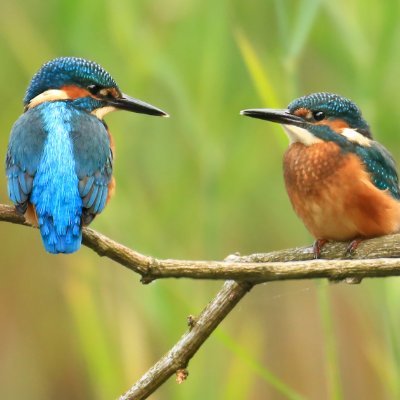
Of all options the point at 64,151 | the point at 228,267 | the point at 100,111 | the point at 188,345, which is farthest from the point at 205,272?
the point at 100,111

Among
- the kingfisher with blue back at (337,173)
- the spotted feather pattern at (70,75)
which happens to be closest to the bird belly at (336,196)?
the kingfisher with blue back at (337,173)

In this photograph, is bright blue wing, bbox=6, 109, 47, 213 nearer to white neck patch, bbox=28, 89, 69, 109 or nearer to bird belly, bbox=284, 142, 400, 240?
white neck patch, bbox=28, 89, 69, 109

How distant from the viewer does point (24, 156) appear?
2.93 meters

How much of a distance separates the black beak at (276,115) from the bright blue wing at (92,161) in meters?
0.43

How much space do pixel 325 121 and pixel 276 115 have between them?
0.24 meters

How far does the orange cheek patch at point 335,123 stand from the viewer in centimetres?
364

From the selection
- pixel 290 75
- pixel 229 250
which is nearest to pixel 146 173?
pixel 229 250

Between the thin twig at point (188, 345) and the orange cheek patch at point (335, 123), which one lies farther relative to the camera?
the orange cheek patch at point (335, 123)

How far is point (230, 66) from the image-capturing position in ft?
14.1

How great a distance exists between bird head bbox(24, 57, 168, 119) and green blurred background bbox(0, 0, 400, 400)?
15.1 inches

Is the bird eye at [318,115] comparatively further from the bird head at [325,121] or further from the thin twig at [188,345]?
the thin twig at [188,345]

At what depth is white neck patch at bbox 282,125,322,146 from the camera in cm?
362

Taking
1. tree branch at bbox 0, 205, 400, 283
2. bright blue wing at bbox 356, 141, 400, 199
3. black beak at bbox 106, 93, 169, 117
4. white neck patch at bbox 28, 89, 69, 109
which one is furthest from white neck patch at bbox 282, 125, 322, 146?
tree branch at bbox 0, 205, 400, 283

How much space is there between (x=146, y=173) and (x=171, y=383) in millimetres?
808
